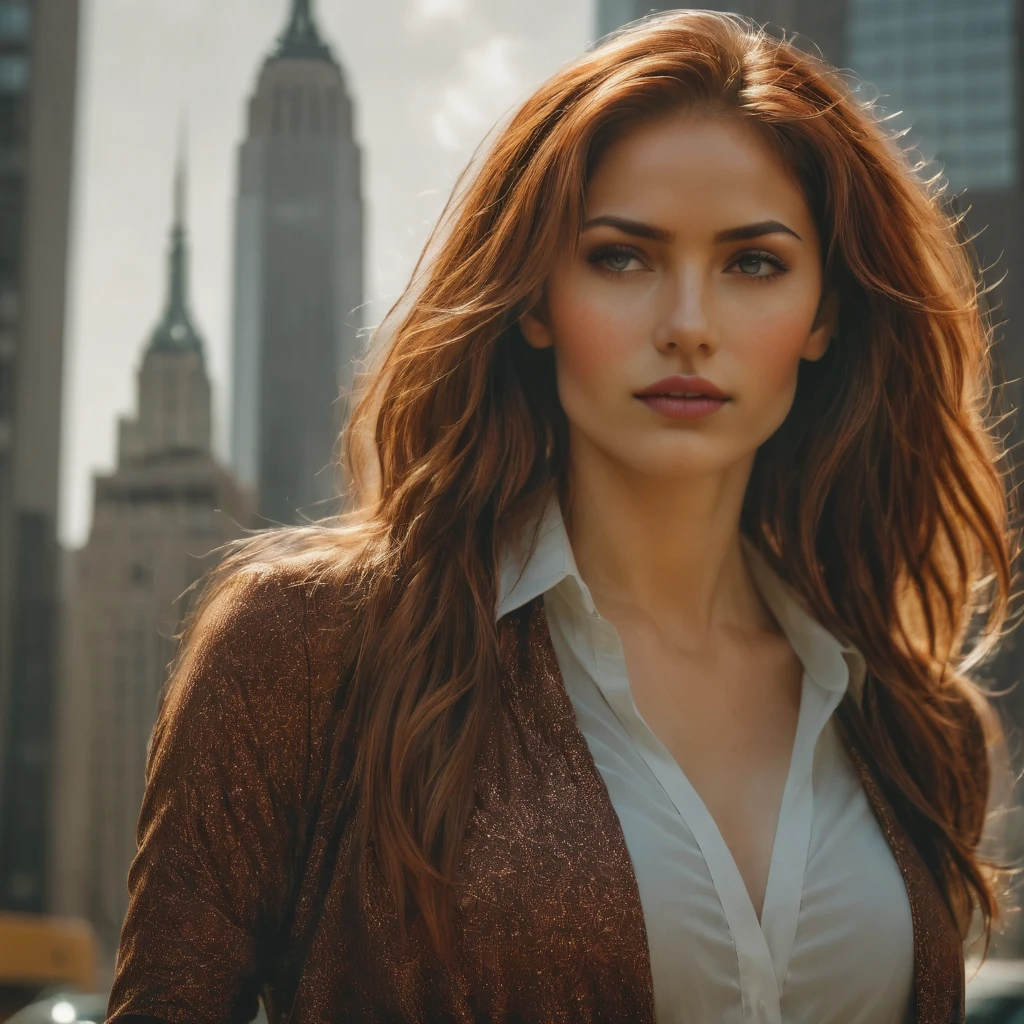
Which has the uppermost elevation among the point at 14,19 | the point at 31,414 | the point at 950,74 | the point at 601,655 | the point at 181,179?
the point at 14,19

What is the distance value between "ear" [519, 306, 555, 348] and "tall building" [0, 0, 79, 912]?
165cm

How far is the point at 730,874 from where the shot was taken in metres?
1.20

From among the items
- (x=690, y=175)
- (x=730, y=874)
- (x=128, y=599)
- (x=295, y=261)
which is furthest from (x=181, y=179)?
(x=730, y=874)

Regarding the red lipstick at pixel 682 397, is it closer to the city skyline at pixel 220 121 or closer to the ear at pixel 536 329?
the ear at pixel 536 329

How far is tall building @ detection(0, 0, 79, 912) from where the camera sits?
2664mm

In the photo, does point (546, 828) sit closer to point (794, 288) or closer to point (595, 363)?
point (595, 363)

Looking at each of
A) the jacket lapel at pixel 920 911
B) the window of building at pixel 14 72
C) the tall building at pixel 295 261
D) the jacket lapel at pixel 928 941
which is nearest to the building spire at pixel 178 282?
the tall building at pixel 295 261

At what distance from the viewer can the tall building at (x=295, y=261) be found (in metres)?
2.56

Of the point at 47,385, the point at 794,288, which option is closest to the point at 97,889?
the point at 47,385

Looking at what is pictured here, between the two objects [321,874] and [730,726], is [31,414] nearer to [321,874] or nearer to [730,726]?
[321,874]

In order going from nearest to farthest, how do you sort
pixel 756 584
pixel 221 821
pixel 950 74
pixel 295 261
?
pixel 221 821
pixel 756 584
pixel 295 261
pixel 950 74

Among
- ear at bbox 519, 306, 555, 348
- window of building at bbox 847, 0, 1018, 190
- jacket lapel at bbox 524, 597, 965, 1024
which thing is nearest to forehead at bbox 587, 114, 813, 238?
ear at bbox 519, 306, 555, 348

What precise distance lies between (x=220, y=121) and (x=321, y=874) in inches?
73.8

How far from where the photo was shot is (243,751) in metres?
1.20
